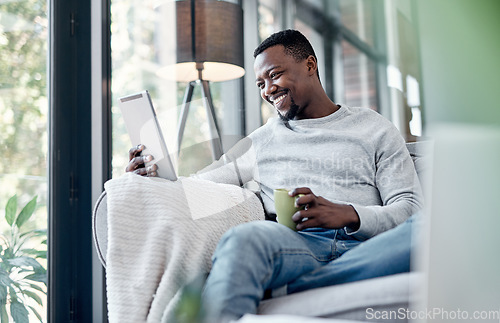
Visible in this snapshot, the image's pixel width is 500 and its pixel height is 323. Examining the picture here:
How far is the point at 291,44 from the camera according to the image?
1.52 metres

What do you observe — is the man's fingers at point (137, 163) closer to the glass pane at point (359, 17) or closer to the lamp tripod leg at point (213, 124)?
Answer: the lamp tripod leg at point (213, 124)

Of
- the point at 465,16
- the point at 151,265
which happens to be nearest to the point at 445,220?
the point at 465,16

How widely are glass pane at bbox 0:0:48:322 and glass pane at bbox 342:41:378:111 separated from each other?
1.25m

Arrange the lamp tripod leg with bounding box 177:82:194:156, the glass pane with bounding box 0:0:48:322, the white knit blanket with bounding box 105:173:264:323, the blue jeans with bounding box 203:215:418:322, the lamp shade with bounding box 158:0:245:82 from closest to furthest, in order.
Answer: the blue jeans with bounding box 203:215:418:322
the white knit blanket with bounding box 105:173:264:323
the glass pane with bounding box 0:0:48:322
the lamp shade with bounding box 158:0:245:82
the lamp tripod leg with bounding box 177:82:194:156

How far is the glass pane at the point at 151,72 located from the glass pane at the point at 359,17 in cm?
72

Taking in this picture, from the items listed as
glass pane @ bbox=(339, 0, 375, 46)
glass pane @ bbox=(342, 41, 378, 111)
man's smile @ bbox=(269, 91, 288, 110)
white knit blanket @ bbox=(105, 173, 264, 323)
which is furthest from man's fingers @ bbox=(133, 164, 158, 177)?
glass pane @ bbox=(339, 0, 375, 46)

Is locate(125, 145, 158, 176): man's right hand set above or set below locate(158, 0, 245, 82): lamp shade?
below

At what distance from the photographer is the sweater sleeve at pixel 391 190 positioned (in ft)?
3.53

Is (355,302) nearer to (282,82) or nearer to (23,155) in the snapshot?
(282,82)

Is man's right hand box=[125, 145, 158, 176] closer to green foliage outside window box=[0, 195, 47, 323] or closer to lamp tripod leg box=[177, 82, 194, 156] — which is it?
green foliage outside window box=[0, 195, 47, 323]

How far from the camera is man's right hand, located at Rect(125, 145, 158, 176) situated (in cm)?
121

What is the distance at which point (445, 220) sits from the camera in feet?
1.66

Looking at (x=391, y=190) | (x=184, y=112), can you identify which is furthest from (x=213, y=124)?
(x=391, y=190)

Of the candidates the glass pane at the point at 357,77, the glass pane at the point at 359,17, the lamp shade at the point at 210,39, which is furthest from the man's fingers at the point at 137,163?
the glass pane at the point at 359,17
